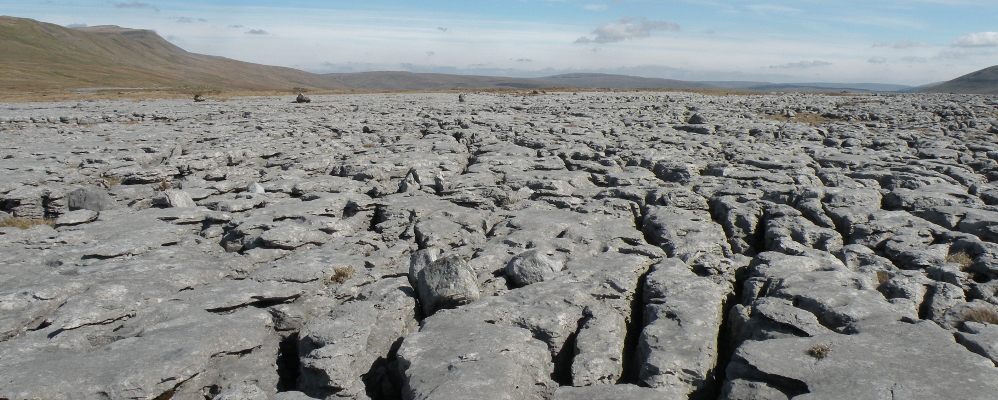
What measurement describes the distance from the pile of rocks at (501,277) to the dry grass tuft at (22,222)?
0.49m

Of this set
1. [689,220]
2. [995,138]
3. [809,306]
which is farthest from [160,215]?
[995,138]

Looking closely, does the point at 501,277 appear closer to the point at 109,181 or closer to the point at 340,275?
the point at 340,275

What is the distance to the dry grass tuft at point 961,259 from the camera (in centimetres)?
867

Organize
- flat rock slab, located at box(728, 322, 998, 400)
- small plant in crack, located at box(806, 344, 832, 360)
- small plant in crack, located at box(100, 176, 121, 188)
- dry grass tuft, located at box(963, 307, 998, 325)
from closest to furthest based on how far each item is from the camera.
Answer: flat rock slab, located at box(728, 322, 998, 400)
small plant in crack, located at box(806, 344, 832, 360)
dry grass tuft, located at box(963, 307, 998, 325)
small plant in crack, located at box(100, 176, 121, 188)

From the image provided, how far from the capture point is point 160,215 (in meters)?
10.8

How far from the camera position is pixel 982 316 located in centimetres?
680

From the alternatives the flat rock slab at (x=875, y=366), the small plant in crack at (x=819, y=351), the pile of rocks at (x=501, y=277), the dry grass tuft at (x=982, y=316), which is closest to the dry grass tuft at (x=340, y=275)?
the pile of rocks at (x=501, y=277)

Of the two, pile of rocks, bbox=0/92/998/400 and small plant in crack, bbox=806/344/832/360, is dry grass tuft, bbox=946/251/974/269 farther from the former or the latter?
small plant in crack, bbox=806/344/832/360

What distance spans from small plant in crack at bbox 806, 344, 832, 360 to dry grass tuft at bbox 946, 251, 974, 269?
468 cm

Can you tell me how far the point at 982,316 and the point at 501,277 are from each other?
650 centimetres

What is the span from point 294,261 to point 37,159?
43.4 ft

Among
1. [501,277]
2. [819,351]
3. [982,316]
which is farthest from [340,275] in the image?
[982,316]

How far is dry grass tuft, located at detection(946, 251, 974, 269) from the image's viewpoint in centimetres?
867

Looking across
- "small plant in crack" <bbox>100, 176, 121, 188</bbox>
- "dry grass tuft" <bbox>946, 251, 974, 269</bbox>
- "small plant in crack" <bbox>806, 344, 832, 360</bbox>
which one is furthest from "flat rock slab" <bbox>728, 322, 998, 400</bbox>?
"small plant in crack" <bbox>100, 176, 121, 188</bbox>
